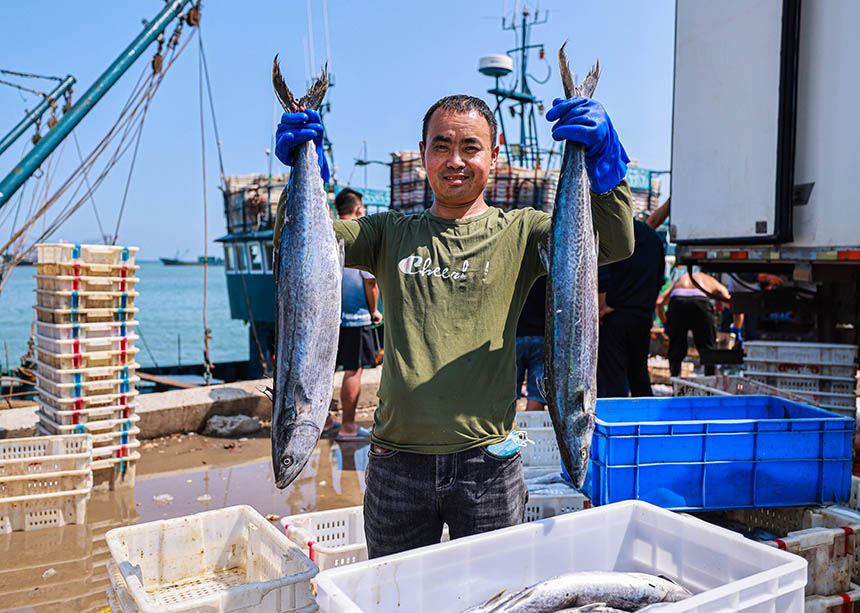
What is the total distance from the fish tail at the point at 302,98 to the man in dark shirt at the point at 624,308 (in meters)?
3.62

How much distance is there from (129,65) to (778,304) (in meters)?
9.55

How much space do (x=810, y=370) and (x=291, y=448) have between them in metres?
4.71

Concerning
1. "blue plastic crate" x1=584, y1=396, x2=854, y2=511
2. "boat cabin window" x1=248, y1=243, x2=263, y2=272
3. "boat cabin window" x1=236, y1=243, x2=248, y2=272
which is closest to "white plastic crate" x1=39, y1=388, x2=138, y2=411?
"blue plastic crate" x1=584, y1=396, x2=854, y2=511

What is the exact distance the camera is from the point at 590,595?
1.98m

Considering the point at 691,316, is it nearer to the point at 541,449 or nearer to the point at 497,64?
the point at 541,449

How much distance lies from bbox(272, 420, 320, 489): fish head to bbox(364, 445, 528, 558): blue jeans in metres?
0.35

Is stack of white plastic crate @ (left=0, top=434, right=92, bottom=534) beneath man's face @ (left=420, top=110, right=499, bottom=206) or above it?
beneath

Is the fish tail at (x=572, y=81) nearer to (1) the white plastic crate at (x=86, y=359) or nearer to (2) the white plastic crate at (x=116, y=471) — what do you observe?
(1) the white plastic crate at (x=86, y=359)

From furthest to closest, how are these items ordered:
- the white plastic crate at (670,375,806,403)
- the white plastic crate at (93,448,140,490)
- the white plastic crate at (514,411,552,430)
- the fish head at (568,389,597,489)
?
the white plastic crate at (93,448,140,490) < the white plastic crate at (670,375,806,403) < the white plastic crate at (514,411,552,430) < the fish head at (568,389,597,489)

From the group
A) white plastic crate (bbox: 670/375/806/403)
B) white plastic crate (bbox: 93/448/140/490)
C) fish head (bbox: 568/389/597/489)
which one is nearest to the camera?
fish head (bbox: 568/389/597/489)

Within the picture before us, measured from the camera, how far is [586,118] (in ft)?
6.81

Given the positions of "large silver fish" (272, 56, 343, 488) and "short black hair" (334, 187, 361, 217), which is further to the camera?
"short black hair" (334, 187, 361, 217)

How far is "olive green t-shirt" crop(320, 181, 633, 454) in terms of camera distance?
2.10 m

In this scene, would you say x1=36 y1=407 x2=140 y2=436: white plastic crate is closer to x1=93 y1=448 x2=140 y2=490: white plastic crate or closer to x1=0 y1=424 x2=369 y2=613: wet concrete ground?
x1=93 y1=448 x2=140 y2=490: white plastic crate
